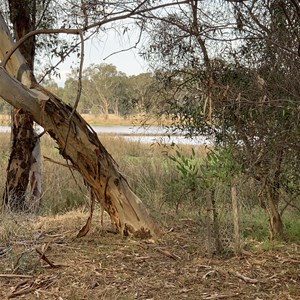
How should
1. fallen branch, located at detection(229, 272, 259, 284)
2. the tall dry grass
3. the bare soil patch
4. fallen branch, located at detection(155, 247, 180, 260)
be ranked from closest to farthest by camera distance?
the bare soil patch → fallen branch, located at detection(229, 272, 259, 284) → fallen branch, located at detection(155, 247, 180, 260) → the tall dry grass

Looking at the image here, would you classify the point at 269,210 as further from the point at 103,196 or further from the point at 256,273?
the point at 103,196

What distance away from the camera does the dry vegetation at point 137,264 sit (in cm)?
433

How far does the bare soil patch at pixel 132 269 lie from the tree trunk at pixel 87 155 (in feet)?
0.76

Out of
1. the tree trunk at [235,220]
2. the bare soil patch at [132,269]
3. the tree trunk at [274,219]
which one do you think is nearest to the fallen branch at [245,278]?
the bare soil patch at [132,269]

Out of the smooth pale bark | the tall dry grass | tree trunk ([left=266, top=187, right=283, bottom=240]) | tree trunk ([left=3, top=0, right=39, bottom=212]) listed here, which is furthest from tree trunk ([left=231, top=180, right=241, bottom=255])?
tree trunk ([left=3, top=0, right=39, bottom=212])

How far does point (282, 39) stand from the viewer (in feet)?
16.8

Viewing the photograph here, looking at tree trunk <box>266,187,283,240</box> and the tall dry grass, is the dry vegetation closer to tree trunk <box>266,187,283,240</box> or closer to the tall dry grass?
the tall dry grass

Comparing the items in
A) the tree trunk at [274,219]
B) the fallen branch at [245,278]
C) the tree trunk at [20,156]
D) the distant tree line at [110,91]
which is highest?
the distant tree line at [110,91]

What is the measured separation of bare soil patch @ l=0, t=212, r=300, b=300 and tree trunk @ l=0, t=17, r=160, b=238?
233mm

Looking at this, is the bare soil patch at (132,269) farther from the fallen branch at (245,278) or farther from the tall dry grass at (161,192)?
the tall dry grass at (161,192)

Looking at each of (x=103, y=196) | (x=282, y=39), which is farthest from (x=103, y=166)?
(x=282, y=39)

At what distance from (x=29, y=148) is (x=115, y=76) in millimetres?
4139

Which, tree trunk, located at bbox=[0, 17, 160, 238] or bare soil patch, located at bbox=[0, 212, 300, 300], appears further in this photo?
tree trunk, located at bbox=[0, 17, 160, 238]

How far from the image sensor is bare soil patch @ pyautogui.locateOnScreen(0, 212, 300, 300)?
430 centimetres
